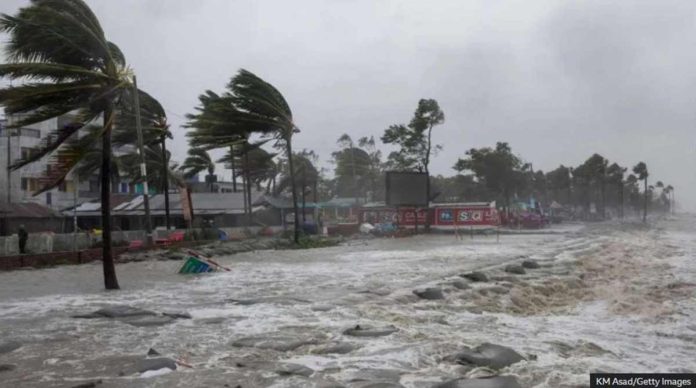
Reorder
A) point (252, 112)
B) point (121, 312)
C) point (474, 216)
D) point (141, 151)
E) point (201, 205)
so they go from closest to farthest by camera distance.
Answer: point (121, 312) < point (141, 151) < point (252, 112) < point (474, 216) < point (201, 205)

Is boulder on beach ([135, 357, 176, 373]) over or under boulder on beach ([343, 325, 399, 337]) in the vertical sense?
over

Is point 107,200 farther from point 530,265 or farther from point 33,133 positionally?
point 33,133

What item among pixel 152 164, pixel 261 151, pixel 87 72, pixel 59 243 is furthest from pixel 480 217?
pixel 87 72

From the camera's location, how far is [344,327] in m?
8.18

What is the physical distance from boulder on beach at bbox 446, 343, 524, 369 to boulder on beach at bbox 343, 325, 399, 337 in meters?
1.33

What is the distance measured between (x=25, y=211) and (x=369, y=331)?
134 ft

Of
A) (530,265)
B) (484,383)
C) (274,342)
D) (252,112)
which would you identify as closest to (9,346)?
(274,342)

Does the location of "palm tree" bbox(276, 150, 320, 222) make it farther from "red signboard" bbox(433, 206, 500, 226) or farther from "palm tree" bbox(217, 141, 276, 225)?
"red signboard" bbox(433, 206, 500, 226)

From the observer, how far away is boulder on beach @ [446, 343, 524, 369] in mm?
6176

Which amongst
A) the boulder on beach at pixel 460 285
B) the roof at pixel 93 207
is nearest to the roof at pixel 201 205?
the roof at pixel 93 207

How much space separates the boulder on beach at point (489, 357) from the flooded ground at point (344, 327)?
0.44 feet

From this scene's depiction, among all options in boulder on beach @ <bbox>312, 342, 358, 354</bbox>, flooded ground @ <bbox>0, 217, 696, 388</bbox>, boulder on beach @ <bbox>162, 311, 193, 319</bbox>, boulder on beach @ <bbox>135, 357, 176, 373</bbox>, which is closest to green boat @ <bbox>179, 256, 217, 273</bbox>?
flooded ground @ <bbox>0, 217, 696, 388</bbox>

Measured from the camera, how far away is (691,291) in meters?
12.1

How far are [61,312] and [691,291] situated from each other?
1226cm
